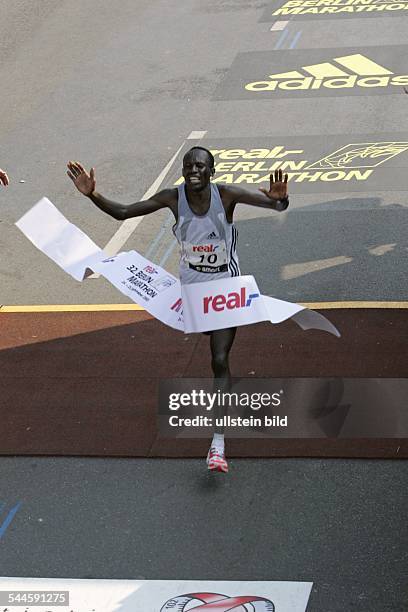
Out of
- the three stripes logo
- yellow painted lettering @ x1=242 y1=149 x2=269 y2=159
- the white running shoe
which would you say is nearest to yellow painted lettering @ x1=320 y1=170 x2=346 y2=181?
yellow painted lettering @ x1=242 y1=149 x2=269 y2=159

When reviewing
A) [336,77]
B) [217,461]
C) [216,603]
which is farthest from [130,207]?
[336,77]

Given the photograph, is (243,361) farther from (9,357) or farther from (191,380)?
(9,357)

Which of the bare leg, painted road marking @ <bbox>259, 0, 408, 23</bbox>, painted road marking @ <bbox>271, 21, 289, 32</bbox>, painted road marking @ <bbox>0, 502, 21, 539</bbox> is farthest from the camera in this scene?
painted road marking @ <bbox>259, 0, 408, 23</bbox>

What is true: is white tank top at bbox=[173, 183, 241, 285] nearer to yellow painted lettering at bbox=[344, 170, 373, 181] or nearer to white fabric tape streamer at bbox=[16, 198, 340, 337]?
white fabric tape streamer at bbox=[16, 198, 340, 337]

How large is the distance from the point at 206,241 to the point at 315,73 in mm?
10766

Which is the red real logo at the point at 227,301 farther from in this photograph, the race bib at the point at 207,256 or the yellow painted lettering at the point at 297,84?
the yellow painted lettering at the point at 297,84

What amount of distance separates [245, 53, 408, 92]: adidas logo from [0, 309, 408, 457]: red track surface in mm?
7912

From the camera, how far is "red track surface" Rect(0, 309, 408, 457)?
30.3ft

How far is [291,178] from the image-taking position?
1483cm

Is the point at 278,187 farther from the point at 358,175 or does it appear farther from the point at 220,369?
the point at 358,175

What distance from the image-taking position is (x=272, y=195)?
27.7 ft

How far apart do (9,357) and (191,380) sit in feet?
6.17

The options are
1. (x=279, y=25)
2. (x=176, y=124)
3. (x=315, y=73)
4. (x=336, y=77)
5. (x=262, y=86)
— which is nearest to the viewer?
(x=176, y=124)

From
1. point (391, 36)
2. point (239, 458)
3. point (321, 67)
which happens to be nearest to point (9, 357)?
point (239, 458)
